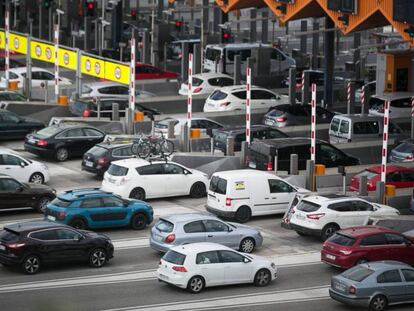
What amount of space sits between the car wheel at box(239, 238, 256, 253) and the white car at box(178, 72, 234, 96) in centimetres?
2342

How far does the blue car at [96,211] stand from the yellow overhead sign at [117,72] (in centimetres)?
1434

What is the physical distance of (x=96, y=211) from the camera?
29.4 meters

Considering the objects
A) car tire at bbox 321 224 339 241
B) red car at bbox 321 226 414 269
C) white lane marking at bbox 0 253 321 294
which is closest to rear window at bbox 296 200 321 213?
car tire at bbox 321 224 339 241

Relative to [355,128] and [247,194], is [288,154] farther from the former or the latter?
[355,128]

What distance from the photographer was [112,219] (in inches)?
1174

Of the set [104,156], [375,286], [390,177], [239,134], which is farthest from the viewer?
[239,134]

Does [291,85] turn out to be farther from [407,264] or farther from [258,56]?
[407,264]

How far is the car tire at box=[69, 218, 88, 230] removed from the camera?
29.0 meters

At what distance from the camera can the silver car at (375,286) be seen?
23.8m

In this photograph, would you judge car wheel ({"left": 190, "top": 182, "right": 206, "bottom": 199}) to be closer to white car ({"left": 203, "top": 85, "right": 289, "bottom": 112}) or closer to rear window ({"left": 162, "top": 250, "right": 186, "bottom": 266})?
rear window ({"left": 162, "top": 250, "right": 186, "bottom": 266})

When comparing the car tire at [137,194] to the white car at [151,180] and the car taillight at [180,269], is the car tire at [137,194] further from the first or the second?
the car taillight at [180,269]

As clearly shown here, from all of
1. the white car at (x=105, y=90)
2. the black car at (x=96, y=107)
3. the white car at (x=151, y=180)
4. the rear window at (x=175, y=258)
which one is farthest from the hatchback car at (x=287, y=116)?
the rear window at (x=175, y=258)

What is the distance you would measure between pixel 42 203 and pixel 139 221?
2.87 metres

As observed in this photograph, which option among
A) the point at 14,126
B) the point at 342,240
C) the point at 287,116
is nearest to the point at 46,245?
the point at 342,240
